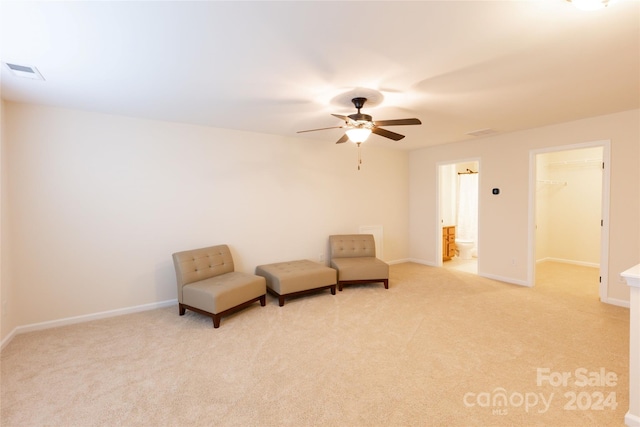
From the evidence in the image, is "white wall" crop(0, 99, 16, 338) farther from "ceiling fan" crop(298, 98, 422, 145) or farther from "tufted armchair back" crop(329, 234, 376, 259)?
"tufted armchair back" crop(329, 234, 376, 259)

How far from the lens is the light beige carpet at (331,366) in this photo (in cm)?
195

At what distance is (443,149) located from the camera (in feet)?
19.0

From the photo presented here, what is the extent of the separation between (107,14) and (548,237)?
8.22 metres

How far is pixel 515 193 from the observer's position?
4734mm

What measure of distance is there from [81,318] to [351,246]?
389 centimetres

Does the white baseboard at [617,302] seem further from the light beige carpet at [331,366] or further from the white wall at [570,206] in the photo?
the white wall at [570,206]

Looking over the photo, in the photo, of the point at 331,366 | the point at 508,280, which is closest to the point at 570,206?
the point at 508,280

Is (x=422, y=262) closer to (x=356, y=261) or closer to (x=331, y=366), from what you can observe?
(x=356, y=261)

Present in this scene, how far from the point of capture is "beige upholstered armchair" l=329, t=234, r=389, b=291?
4555 mm

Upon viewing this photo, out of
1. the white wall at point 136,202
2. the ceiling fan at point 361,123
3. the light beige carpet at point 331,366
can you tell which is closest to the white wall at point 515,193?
the light beige carpet at point 331,366

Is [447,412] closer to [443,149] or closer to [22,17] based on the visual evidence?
[22,17]

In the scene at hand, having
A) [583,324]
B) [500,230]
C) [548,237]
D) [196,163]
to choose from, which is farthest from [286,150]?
[548,237]

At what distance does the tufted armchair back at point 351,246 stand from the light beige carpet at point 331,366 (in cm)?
137

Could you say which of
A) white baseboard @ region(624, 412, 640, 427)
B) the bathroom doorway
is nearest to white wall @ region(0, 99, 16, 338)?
white baseboard @ region(624, 412, 640, 427)
